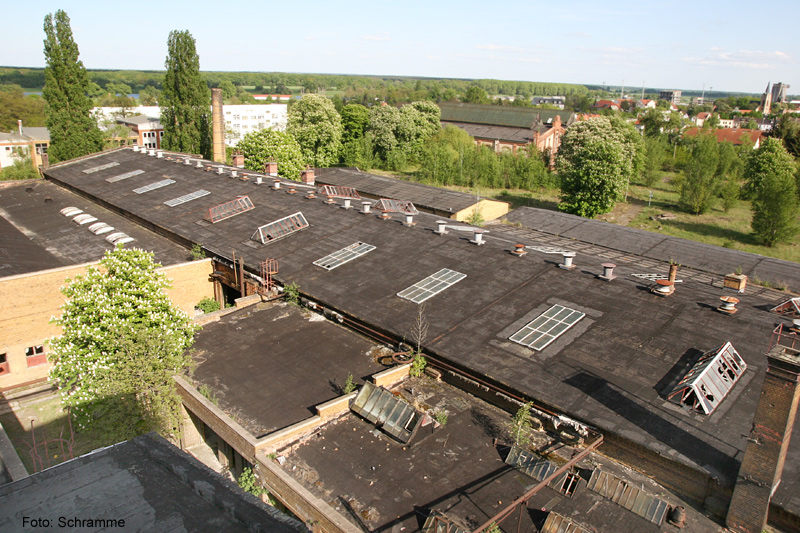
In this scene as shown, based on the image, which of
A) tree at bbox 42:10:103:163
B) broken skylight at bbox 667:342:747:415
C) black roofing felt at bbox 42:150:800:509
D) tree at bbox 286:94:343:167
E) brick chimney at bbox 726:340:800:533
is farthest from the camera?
tree at bbox 286:94:343:167

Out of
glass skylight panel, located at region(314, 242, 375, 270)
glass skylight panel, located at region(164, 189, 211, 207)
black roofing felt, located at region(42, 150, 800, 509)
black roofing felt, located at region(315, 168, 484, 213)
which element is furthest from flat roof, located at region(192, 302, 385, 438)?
black roofing felt, located at region(315, 168, 484, 213)

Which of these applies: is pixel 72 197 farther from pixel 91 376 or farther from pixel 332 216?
pixel 91 376

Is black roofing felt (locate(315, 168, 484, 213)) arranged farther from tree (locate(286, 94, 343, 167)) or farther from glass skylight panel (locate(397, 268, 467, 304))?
glass skylight panel (locate(397, 268, 467, 304))

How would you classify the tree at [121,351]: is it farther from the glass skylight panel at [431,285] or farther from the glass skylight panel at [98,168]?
the glass skylight panel at [98,168]

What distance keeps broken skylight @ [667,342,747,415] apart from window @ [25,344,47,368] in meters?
27.1

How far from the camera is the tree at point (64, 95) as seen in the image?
5144cm

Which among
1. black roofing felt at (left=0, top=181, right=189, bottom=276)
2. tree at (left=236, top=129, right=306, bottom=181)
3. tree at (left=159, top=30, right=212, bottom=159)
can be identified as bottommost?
black roofing felt at (left=0, top=181, right=189, bottom=276)

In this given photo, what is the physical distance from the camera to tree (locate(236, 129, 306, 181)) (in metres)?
52.4

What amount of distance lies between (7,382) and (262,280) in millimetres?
12907

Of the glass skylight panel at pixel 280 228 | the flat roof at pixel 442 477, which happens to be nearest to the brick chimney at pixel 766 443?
the flat roof at pixel 442 477

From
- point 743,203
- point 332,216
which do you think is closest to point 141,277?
point 332,216

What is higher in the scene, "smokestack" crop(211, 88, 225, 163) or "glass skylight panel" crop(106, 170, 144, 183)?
"smokestack" crop(211, 88, 225, 163)

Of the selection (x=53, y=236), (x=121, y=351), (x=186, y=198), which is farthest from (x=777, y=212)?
(x=53, y=236)

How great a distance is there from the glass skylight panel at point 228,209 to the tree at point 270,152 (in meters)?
21.3
